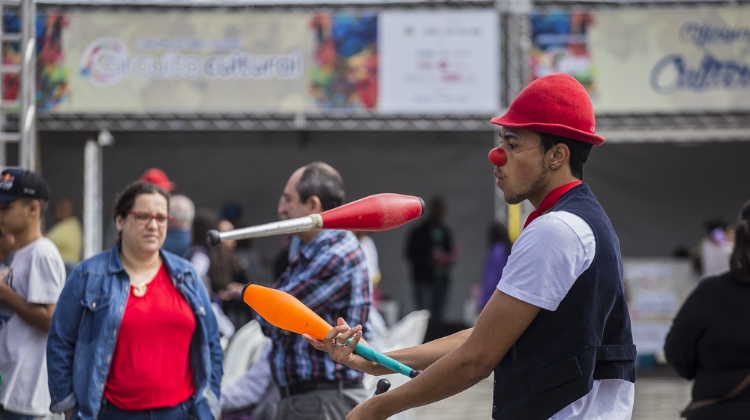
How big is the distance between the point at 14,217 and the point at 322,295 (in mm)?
1433

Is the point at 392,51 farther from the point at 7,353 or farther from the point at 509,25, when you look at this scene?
the point at 7,353

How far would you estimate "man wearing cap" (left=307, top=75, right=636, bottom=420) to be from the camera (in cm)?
220

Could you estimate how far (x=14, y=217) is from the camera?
393cm

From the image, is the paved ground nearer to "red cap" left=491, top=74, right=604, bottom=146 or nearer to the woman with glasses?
the woman with glasses

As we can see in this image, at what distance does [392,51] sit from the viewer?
10.4 metres

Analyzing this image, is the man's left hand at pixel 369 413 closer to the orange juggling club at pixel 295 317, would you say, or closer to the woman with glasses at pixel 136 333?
the orange juggling club at pixel 295 317

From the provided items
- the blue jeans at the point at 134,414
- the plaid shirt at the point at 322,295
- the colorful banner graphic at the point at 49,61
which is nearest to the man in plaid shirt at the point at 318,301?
the plaid shirt at the point at 322,295

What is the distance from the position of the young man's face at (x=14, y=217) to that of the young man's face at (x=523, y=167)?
241 centimetres

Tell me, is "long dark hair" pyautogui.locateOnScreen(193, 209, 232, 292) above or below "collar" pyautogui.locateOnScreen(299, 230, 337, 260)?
below

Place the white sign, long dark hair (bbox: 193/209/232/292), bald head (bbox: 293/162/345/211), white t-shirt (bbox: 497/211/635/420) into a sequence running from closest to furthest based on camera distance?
white t-shirt (bbox: 497/211/635/420) < bald head (bbox: 293/162/345/211) < long dark hair (bbox: 193/209/232/292) < the white sign

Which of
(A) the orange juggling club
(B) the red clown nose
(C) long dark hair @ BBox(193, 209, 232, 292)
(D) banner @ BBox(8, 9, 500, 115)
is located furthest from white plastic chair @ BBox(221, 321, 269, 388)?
(D) banner @ BBox(8, 9, 500, 115)

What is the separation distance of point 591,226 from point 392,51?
8395 millimetres

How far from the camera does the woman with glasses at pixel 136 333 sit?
3.53 m

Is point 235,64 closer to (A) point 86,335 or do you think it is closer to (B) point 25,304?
(B) point 25,304
